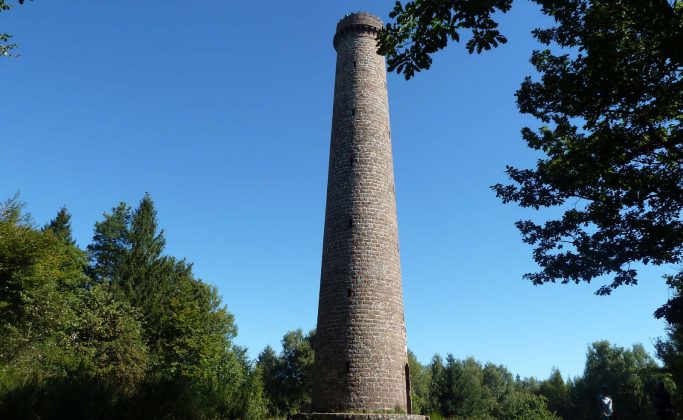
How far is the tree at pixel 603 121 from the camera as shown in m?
8.32

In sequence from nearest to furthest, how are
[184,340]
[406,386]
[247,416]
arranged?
[247,416] < [406,386] < [184,340]

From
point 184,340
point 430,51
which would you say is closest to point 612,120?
point 430,51

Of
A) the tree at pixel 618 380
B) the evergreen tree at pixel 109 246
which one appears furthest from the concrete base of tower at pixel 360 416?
the tree at pixel 618 380

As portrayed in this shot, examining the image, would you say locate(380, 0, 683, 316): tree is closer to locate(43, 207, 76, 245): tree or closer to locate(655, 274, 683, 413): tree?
locate(655, 274, 683, 413): tree

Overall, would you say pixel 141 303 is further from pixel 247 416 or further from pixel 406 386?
pixel 247 416

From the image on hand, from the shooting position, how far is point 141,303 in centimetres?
3944

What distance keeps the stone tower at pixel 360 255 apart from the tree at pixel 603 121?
6.64 meters

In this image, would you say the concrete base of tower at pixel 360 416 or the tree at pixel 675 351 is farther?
the tree at pixel 675 351

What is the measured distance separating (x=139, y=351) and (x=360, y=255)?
20.9 meters

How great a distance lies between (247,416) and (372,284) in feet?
30.7

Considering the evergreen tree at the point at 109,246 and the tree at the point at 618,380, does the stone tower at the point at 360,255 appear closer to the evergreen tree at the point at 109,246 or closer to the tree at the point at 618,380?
the evergreen tree at the point at 109,246

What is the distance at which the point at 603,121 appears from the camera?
11.8 meters

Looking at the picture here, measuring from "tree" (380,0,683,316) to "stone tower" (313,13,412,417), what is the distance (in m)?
6.64

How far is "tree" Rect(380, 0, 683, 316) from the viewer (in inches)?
328
